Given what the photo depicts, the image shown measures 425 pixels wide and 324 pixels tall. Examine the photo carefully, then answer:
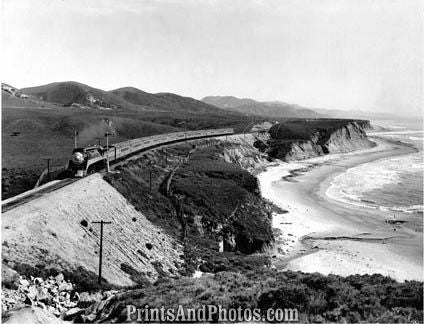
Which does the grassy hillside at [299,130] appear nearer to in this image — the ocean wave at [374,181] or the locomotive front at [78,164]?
the ocean wave at [374,181]

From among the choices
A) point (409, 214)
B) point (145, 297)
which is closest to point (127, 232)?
point (145, 297)

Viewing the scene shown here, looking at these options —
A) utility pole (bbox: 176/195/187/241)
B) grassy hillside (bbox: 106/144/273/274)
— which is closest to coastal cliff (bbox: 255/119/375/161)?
grassy hillside (bbox: 106/144/273/274)

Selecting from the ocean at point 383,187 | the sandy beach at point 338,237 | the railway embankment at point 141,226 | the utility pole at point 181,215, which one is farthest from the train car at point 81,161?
the ocean at point 383,187

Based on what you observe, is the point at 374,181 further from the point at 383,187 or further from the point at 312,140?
the point at 312,140

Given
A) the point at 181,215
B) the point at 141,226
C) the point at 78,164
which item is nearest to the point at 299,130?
the point at 181,215

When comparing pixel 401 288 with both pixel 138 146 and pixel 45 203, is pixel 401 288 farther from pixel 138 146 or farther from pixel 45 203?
pixel 138 146
